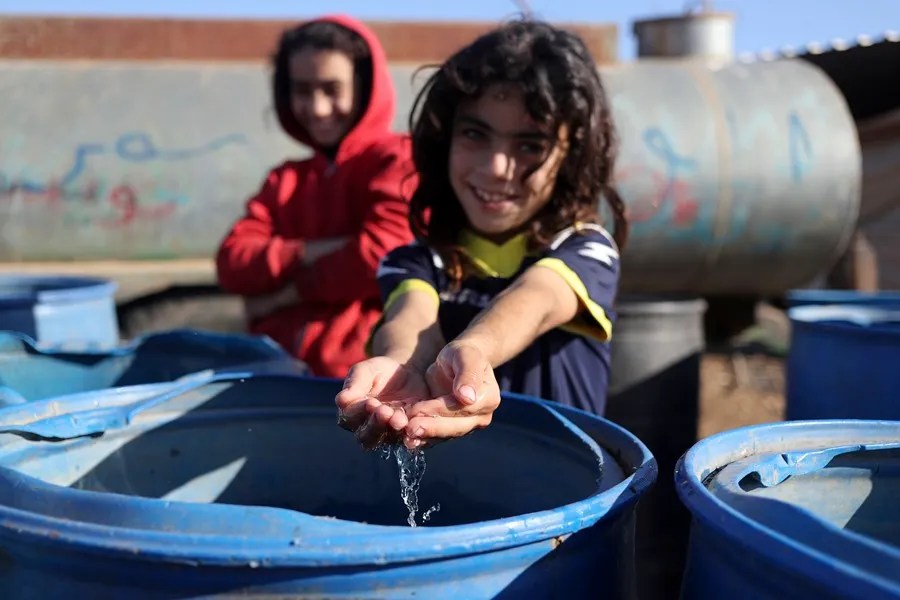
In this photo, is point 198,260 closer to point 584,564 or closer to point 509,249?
point 509,249

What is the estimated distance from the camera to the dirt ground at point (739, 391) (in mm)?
5489

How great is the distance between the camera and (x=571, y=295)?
153 cm

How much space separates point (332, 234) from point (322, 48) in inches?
17.5

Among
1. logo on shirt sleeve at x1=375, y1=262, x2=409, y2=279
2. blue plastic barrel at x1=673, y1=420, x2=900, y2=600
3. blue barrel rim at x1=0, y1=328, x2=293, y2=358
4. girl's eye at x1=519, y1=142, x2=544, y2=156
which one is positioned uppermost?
girl's eye at x1=519, y1=142, x2=544, y2=156

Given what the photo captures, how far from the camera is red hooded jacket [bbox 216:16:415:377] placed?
2182mm

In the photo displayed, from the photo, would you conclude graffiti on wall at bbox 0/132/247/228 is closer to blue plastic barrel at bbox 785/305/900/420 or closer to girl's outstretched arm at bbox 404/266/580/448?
blue plastic barrel at bbox 785/305/900/420

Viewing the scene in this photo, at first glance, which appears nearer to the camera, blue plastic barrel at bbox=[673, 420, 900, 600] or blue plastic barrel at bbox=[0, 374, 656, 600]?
blue plastic barrel at bbox=[673, 420, 900, 600]

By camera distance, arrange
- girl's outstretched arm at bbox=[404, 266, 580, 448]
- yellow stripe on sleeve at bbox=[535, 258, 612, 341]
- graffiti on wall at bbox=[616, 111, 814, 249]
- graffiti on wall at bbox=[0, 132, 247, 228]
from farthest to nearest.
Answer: graffiti on wall at bbox=[616, 111, 814, 249] → graffiti on wall at bbox=[0, 132, 247, 228] → yellow stripe on sleeve at bbox=[535, 258, 612, 341] → girl's outstretched arm at bbox=[404, 266, 580, 448]

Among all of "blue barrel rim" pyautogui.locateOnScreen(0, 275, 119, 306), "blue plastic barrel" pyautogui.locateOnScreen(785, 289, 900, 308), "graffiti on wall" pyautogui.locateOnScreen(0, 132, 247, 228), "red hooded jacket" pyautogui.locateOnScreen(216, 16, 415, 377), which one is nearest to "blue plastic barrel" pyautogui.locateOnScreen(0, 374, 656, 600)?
"red hooded jacket" pyautogui.locateOnScreen(216, 16, 415, 377)

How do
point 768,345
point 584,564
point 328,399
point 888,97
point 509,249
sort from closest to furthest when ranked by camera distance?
point 584,564, point 328,399, point 509,249, point 768,345, point 888,97

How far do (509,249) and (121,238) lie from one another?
12.8ft

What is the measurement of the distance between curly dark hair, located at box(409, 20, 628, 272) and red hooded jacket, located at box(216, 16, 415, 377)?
0.35 meters

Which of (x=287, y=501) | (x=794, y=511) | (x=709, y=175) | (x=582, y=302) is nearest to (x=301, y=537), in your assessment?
(x=794, y=511)

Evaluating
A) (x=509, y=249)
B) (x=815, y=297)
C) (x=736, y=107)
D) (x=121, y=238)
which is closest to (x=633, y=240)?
(x=736, y=107)
